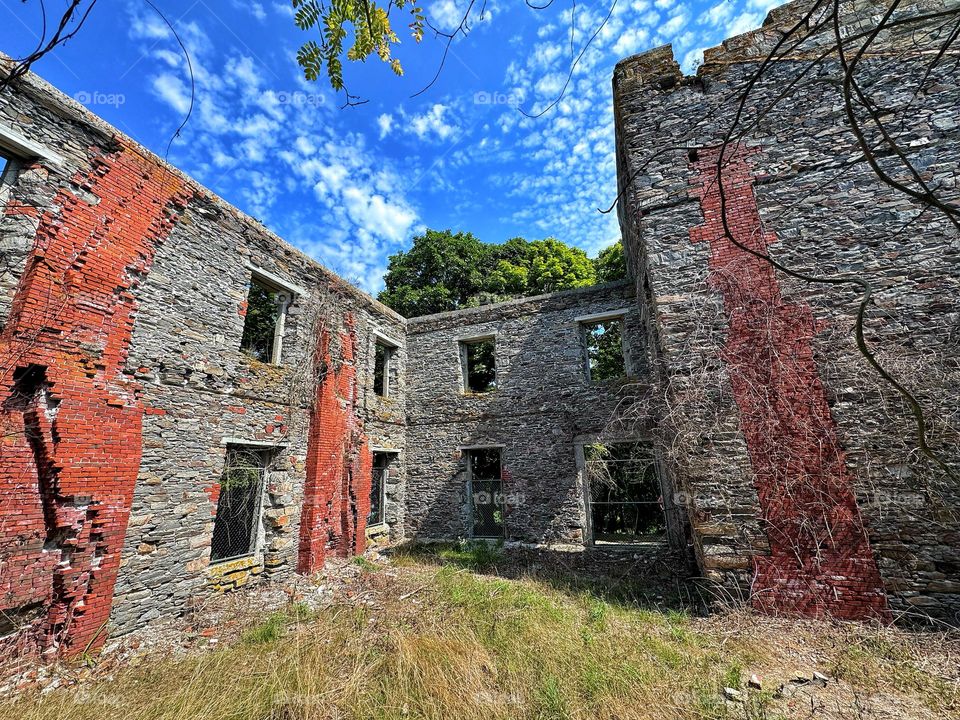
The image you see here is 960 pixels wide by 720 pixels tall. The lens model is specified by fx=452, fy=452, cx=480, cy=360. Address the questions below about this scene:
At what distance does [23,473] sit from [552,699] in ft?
18.9

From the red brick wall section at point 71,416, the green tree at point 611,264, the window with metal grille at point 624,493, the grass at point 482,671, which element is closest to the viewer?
the grass at point 482,671

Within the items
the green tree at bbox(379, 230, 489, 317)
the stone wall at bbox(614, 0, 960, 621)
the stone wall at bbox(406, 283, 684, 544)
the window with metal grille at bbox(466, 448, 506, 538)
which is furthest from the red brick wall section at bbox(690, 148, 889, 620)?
the green tree at bbox(379, 230, 489, 317)

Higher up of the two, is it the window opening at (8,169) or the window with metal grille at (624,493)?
the window opening at (8,169)

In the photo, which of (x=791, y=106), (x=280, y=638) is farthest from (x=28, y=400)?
(x=791, y=106)

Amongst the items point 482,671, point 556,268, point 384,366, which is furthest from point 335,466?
point 556,268

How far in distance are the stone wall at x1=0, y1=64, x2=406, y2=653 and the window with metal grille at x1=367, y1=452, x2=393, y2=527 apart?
79.1 inches

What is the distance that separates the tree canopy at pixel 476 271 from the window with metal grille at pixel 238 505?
1148 cm

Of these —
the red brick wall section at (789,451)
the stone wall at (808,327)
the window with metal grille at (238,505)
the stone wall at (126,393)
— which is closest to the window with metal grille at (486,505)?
the stone wall at (126,393)

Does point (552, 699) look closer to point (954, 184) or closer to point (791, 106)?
Answer: point (954, 184)

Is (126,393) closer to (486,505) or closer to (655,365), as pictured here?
(486,505)

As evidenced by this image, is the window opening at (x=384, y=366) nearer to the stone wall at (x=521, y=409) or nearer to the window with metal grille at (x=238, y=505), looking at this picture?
the stone wall at (x=521, y=409)

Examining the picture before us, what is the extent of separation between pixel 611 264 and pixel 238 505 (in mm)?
14682

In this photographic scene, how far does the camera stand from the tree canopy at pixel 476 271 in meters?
18.1

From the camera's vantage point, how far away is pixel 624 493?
34.9 ft
